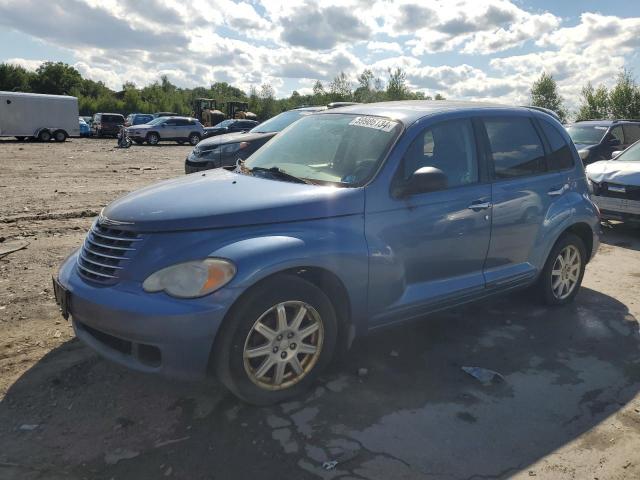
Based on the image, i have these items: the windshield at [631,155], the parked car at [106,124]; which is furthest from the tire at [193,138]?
the windshield at [631,155]

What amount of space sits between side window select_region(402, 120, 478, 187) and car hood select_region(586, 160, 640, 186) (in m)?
5.10

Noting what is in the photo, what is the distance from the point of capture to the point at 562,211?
4820 mm

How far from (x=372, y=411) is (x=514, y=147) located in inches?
99.9

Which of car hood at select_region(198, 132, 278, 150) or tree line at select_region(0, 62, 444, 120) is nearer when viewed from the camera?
car hood at select_region(198, 132, 278, 150)

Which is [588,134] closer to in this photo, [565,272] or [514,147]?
[565,272]

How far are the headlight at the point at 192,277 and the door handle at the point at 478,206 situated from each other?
1986 mm

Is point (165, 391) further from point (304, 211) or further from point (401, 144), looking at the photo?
point (401, 144)

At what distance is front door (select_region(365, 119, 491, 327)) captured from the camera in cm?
356

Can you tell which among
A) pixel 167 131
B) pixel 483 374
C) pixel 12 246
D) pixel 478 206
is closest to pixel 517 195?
pixel 478 206

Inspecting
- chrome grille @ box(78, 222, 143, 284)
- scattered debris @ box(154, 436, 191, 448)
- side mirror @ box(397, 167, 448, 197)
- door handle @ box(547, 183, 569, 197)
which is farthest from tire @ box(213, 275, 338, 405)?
door handle @ box(547, 183, 569, 197)

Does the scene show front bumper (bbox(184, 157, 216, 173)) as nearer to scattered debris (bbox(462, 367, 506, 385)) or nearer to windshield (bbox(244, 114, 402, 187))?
windshield (bbox(244, 114, 402, 187))

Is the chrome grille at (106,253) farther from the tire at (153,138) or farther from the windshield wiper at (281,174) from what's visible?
the tire at (153,138)

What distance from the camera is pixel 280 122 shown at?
34.3 ft

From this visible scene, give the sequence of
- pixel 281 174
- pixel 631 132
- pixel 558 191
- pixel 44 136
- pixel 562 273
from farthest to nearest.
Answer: pixel 44 136, pixel 631 132, pixel 562 273, pixel 558 191, pixel 281 174
